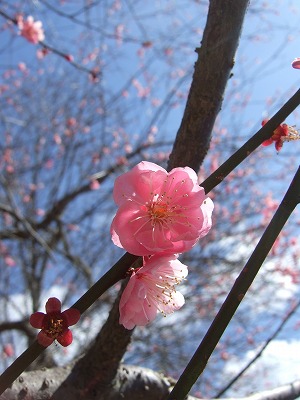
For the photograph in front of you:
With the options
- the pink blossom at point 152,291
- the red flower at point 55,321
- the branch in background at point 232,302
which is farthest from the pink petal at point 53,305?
the branch in background at point 232,302

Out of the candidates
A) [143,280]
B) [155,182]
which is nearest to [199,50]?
[155,182]

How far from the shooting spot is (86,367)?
154cm

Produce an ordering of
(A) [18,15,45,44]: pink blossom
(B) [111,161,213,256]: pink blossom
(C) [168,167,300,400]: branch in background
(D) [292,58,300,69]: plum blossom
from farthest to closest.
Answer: (A) [18,15,45,44]: pink blossom
(D) [292,58,300,69]: plum blossom
(B) [111,161,213,256]: pink blossom
(C) [168,167,300,400]: branch in background

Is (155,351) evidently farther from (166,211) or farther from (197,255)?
(166,211)

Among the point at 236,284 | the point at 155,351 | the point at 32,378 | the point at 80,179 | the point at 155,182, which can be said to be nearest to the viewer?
the point at 236,284

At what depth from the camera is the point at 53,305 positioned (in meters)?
0.79

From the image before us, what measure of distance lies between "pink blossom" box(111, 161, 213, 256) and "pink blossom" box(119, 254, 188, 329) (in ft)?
0.09

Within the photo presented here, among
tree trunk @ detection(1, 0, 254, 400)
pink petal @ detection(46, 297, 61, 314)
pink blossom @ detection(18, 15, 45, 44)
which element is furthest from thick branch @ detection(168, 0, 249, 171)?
pink blossom @ detection(18, 15, 45, 44)

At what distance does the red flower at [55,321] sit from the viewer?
760 millimetres

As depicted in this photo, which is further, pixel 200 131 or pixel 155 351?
pixel 155 351

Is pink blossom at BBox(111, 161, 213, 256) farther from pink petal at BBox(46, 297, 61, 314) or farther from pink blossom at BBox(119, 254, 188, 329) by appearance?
pink petal at BBox(46, 297, 61, 314)

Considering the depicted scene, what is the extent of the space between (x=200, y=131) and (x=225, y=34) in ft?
0.99

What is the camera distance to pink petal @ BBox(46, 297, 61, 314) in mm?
790

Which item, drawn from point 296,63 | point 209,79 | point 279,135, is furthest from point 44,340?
point 209,79
